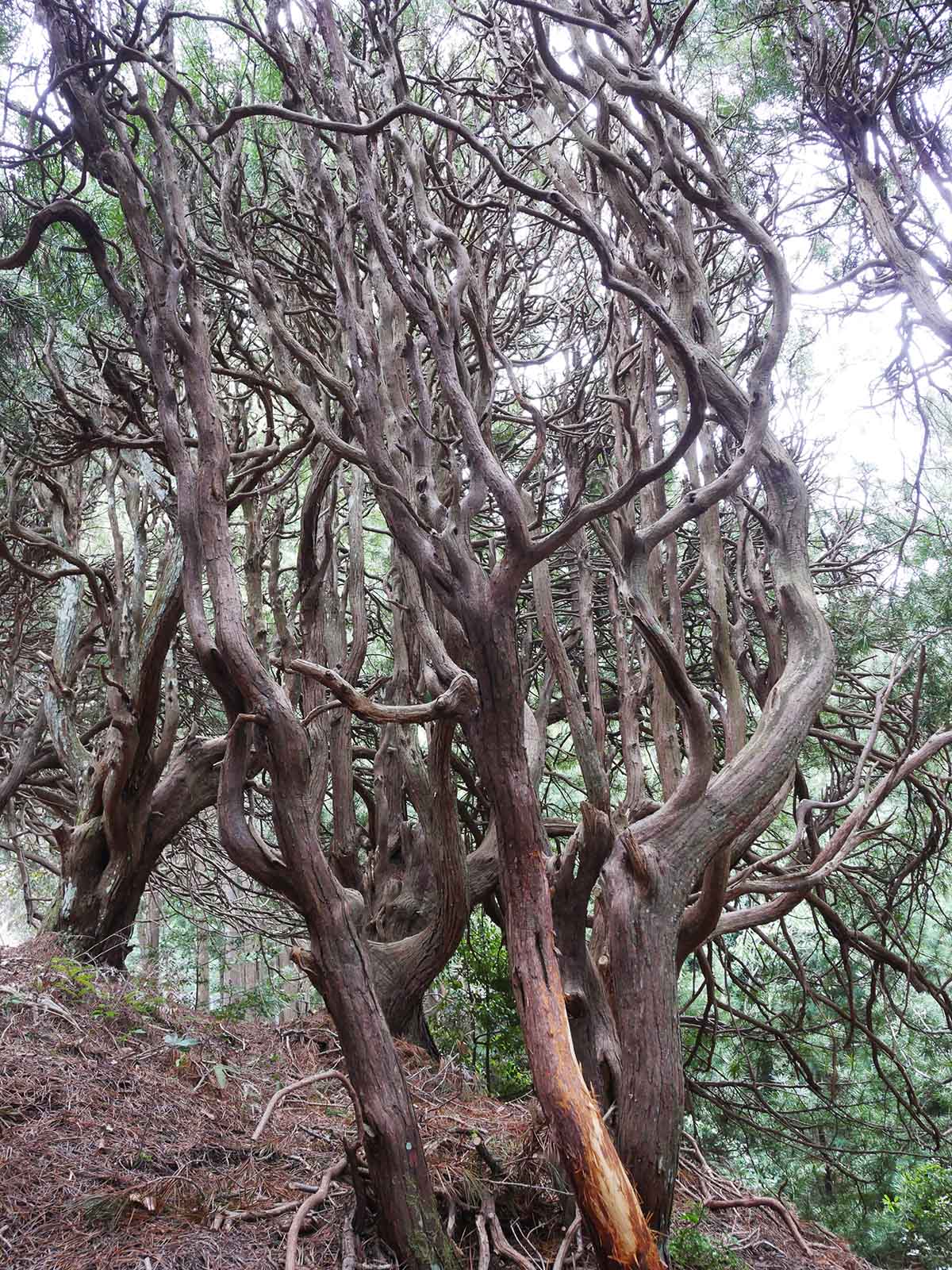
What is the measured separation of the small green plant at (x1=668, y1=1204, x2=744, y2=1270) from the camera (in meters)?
2.89

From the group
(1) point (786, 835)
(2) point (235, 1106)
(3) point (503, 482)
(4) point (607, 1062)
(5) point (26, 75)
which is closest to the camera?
(3) point (503, 482)

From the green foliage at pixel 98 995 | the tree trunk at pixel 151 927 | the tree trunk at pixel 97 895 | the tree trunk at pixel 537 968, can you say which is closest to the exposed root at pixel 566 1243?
the tree trunk at pixel 537 968

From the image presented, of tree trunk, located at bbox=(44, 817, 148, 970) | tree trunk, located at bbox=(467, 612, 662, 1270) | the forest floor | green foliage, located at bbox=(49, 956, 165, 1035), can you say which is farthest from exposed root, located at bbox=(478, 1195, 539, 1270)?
tree trunk, located at bbox=(44, 817, 148, 970)

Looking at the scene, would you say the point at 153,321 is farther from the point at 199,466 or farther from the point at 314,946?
the point at 314,946

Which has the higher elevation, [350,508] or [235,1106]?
[350,508]

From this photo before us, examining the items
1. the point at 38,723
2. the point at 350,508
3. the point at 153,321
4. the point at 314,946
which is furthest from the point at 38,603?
the point at 314,946

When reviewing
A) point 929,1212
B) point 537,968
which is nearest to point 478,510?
point 537,968

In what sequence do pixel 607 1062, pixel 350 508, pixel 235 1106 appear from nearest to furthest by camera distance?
pixel 607 1062
pixel 235 1106
pixel 350 508

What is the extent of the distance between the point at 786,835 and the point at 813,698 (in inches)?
202

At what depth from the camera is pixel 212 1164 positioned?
11.3ft

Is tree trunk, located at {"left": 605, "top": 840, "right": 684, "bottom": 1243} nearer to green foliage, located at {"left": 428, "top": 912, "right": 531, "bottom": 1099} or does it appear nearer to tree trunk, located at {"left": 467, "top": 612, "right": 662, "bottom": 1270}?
tree trunk, located at {"left": 467, "top": 612, "right": 662, "bottom": 1270}

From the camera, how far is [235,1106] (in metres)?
4.00

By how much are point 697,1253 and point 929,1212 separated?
4.56 m

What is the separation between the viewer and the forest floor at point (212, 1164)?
2.81m
